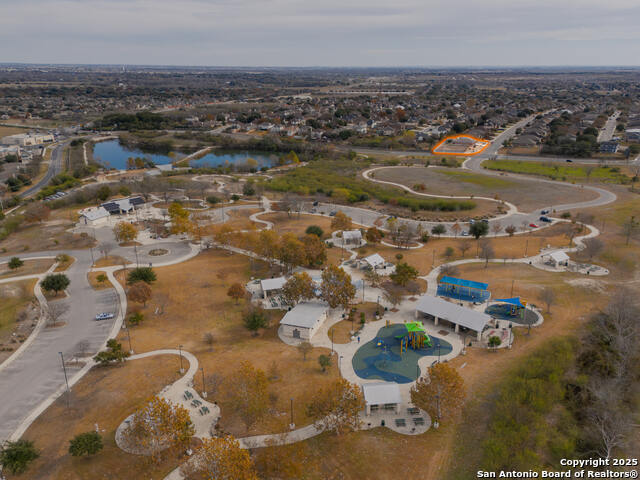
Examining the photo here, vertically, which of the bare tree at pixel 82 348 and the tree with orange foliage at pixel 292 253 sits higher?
the tree with orange foliage at pixel 292 253

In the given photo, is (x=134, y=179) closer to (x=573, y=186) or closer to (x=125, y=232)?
(x=125, y=232)

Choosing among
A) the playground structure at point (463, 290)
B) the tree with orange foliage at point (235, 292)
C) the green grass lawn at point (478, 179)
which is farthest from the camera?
the green grass lawn at point (478, 179)

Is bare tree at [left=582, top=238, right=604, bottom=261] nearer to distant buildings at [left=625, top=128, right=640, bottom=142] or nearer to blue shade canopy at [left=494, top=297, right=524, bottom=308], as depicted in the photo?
blue shade canopy at [left=494, top=297, right=524, bottom=308]

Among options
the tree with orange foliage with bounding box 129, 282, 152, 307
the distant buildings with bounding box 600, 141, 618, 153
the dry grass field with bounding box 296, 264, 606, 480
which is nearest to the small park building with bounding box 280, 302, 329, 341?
the dry grass field with bounding box 296, 264, 606, 480

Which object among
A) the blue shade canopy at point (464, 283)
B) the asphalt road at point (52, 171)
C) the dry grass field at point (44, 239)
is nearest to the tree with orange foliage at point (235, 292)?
the blue shade canopy at point (464, 283)

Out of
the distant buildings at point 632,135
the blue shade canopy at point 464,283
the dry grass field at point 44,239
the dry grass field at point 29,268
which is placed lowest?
the dry grass field at point 29,268

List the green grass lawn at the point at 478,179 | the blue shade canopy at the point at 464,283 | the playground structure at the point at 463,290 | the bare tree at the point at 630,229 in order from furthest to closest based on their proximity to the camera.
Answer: the green grass lawn at the point at 478,179 → the bare tree at the point at 630,229 → the blue shade canopy at the point at 464,283 → the playground structure at the point at 463,290

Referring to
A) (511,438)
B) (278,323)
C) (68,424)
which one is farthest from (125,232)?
(511,438)

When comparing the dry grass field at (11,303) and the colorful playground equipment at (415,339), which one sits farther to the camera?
the dry grass field at (11,303)

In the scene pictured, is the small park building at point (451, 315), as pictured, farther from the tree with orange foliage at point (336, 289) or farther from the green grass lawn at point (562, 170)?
the green grass lawn at point (562, 170)
